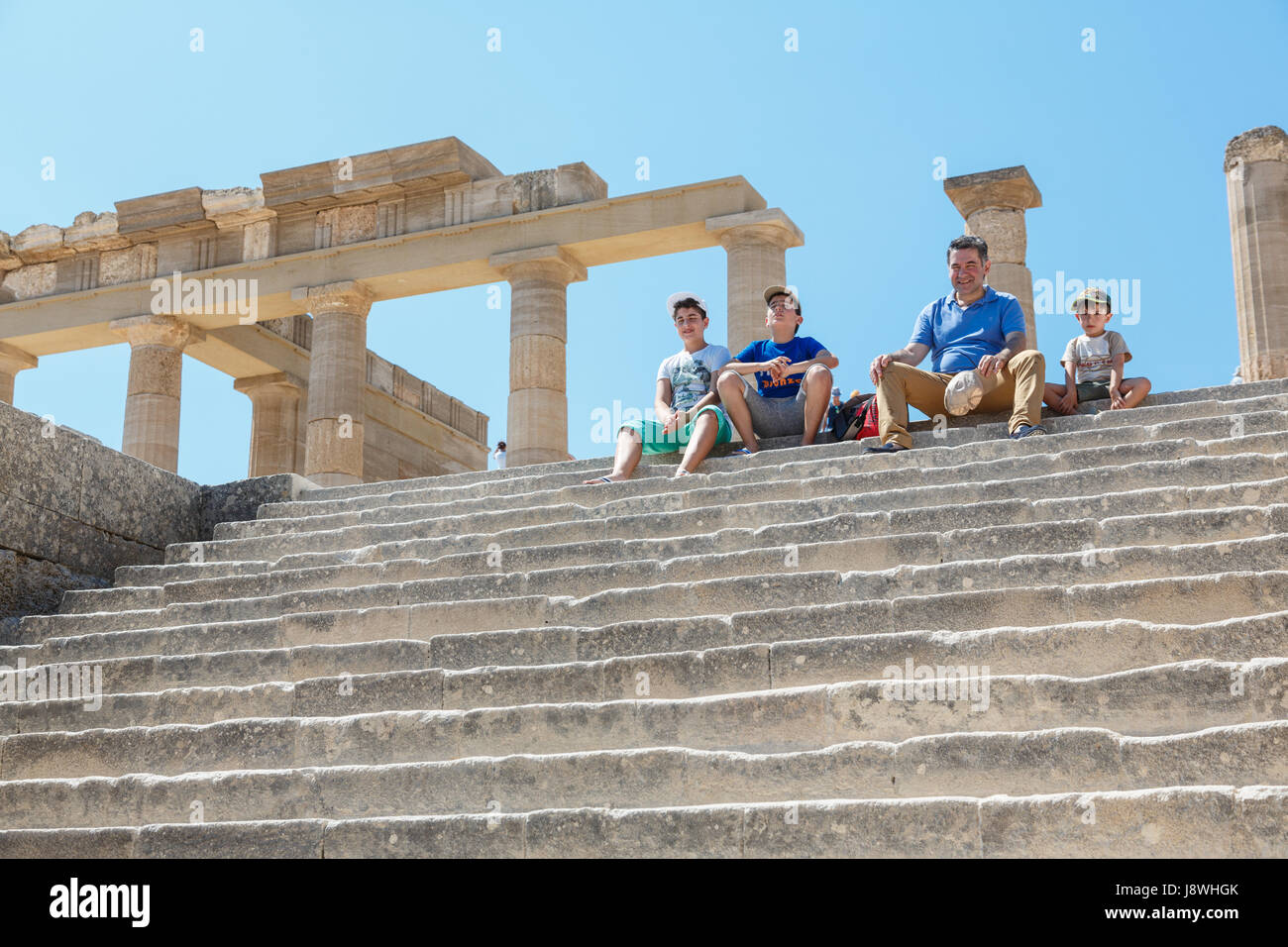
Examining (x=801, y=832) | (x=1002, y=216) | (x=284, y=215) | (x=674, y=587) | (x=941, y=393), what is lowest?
(x=801, y=832)

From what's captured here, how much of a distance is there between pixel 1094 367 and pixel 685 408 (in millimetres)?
2509

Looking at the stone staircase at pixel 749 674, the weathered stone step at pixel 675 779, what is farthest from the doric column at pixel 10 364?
the weathered stone step at pixel 675 779

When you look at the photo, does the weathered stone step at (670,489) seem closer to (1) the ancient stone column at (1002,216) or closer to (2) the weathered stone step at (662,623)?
(2) the weathered stone step at (662,623)

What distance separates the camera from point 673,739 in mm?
5211

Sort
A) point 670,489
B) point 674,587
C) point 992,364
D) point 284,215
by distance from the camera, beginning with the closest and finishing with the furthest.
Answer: point 674,587, point 670,489, point 992,364, point 284,215

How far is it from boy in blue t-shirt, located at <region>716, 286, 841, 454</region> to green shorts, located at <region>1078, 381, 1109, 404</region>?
149cm

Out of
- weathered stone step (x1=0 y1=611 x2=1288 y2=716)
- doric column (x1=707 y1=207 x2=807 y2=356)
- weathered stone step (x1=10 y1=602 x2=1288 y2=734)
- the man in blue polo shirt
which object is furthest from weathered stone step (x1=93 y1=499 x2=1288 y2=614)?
doric column (x1=707 y1=207 x2=807 y2=356)

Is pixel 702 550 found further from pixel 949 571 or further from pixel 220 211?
pixel 220 211

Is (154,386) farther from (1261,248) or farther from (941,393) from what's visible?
(941,393)

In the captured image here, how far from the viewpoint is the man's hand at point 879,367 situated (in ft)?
27.5

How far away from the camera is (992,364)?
8.33 m

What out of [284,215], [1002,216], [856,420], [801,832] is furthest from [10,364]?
[801,832]

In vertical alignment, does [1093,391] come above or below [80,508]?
above
